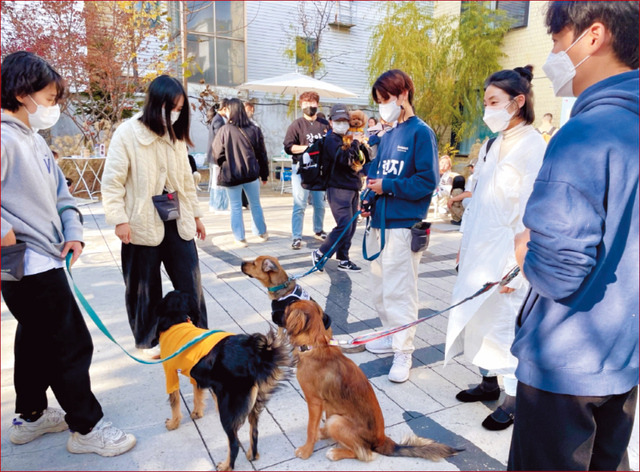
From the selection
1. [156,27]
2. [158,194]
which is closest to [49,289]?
[158,194]

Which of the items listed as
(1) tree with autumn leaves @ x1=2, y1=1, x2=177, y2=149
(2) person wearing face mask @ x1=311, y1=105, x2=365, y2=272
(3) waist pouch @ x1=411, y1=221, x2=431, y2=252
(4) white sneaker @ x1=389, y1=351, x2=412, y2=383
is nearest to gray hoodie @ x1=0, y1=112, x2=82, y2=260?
(3) waist pouch @ x1=411, y1=221, x2=431, y2=252

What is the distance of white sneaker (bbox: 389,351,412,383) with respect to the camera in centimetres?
317

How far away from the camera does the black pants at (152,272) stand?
3.18 metres

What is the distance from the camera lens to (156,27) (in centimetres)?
1255

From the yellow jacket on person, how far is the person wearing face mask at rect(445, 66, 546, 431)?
206 cm

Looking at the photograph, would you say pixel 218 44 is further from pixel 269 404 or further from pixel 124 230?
pixel 269 404

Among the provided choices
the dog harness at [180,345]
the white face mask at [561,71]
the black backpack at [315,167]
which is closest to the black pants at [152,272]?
the dog harness at [180,345]

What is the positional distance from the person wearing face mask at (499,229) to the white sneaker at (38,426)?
2.46m

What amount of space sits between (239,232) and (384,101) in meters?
4.29

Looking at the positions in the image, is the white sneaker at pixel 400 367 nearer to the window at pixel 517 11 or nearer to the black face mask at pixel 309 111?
the black face mask at pixel 309 111

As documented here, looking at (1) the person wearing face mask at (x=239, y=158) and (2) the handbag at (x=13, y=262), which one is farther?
(1) the person wearing face mask at (x=239, y=158)

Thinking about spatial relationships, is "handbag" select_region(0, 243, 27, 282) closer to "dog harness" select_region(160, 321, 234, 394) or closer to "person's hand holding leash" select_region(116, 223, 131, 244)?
"dog harness" select_region(160, 321, 234, 394)

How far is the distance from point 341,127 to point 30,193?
4.19 m

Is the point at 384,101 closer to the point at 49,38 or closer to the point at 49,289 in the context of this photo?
the point at 49,289
